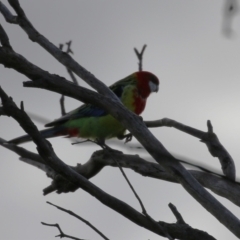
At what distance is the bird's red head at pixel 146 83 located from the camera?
8.98 meters

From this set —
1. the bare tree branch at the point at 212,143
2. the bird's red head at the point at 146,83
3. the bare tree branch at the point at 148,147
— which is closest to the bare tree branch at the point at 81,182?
the bare tree branch at the point at 148,147

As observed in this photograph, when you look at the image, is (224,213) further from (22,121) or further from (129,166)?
(129,166)

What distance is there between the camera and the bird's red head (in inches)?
354

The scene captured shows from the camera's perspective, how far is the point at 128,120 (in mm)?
3596

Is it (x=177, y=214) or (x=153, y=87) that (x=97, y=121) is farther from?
(x=177, y=214)

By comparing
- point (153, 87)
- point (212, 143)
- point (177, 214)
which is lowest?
point (177, 214)

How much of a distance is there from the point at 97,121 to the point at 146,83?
5.06ft

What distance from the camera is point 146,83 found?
30.6 ft

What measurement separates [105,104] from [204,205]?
2.61 feet

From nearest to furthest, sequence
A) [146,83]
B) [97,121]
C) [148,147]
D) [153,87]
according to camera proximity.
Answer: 1. [148,147]
2. [97,121]
3. [146,83]
4. [153,87]

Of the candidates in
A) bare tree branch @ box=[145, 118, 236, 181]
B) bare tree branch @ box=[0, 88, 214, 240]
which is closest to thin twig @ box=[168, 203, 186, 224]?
bare tree branch @ box=[0, 88, 214, 240]

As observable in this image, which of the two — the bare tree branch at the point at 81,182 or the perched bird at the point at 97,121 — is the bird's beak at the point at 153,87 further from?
the bare tree branch at the point at 81,182

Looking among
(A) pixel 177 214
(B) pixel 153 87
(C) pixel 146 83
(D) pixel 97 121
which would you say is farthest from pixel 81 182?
(B) pixel 153 87

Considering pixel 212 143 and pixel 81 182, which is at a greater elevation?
pixel 212 143
